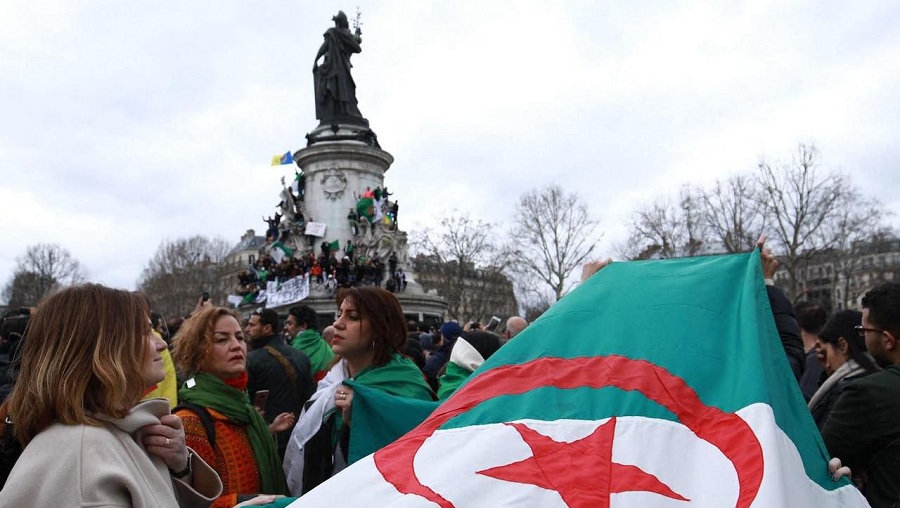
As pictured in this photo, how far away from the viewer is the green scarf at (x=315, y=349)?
6961mm

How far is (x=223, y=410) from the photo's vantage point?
3447 millimetres

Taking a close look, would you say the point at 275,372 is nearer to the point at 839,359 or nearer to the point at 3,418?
the point at 3,418

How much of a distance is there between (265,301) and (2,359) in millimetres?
22659

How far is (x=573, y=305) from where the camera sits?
131 inches

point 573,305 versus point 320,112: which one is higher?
point 320,112

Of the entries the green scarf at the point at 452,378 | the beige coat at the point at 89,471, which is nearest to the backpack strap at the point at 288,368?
the green scarf at the point at 452,378

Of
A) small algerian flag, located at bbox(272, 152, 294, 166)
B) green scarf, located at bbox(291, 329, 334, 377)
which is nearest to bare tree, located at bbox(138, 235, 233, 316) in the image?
small algerian flag, located at bbox(272, 152, 294, 166)

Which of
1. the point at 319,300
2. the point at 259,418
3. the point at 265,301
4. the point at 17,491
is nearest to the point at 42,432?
the point at 17,491

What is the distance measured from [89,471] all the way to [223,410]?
1348mm

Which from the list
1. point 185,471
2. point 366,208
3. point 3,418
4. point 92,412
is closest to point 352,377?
point 185,471

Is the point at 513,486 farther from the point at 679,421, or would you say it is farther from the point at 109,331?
the point at 109,331

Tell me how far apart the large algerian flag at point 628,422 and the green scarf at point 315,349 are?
4017 mm

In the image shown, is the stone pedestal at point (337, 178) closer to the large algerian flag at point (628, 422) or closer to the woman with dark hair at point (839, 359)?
the woman with dark hair at point (839, 359)

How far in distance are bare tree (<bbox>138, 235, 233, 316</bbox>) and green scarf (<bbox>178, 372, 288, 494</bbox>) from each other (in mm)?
57459
